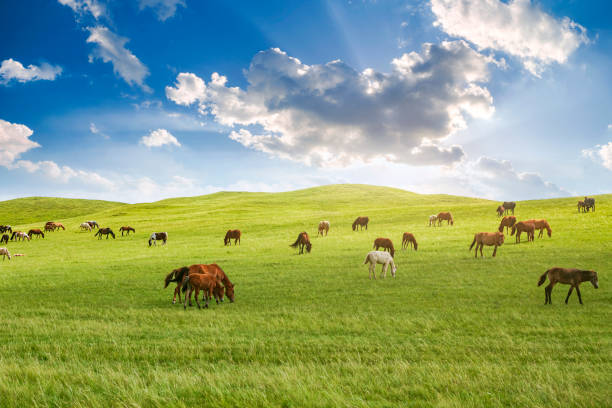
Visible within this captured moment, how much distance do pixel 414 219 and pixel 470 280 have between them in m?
36.7

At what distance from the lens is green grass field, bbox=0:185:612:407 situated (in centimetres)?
518

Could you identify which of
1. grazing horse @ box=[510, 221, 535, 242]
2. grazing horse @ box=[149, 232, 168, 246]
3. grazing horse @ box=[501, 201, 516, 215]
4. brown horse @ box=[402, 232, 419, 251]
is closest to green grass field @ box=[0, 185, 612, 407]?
brown horse @ box=[402, 232, 419, 251]

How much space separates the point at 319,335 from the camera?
33.3 ft

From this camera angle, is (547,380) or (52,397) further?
(547,380)

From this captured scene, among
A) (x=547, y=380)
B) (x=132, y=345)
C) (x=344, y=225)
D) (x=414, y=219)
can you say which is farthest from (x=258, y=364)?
(x=414, y=219)

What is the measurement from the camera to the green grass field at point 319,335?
5184mm

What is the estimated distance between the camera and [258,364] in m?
7.67

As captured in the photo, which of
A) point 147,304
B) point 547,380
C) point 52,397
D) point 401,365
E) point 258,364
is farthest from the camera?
point 147,304

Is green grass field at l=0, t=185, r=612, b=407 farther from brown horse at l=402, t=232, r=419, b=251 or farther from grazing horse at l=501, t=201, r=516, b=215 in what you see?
grazing horse at l=501, t=201, r=516, b=215

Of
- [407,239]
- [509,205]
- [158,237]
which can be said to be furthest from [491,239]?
[158,237]

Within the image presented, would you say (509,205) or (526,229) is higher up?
(509,205)

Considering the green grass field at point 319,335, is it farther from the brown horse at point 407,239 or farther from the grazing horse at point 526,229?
the grazing horse at point 526,229

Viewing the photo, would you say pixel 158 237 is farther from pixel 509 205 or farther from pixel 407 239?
pixel 509 205

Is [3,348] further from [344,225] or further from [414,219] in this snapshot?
[414,219]
